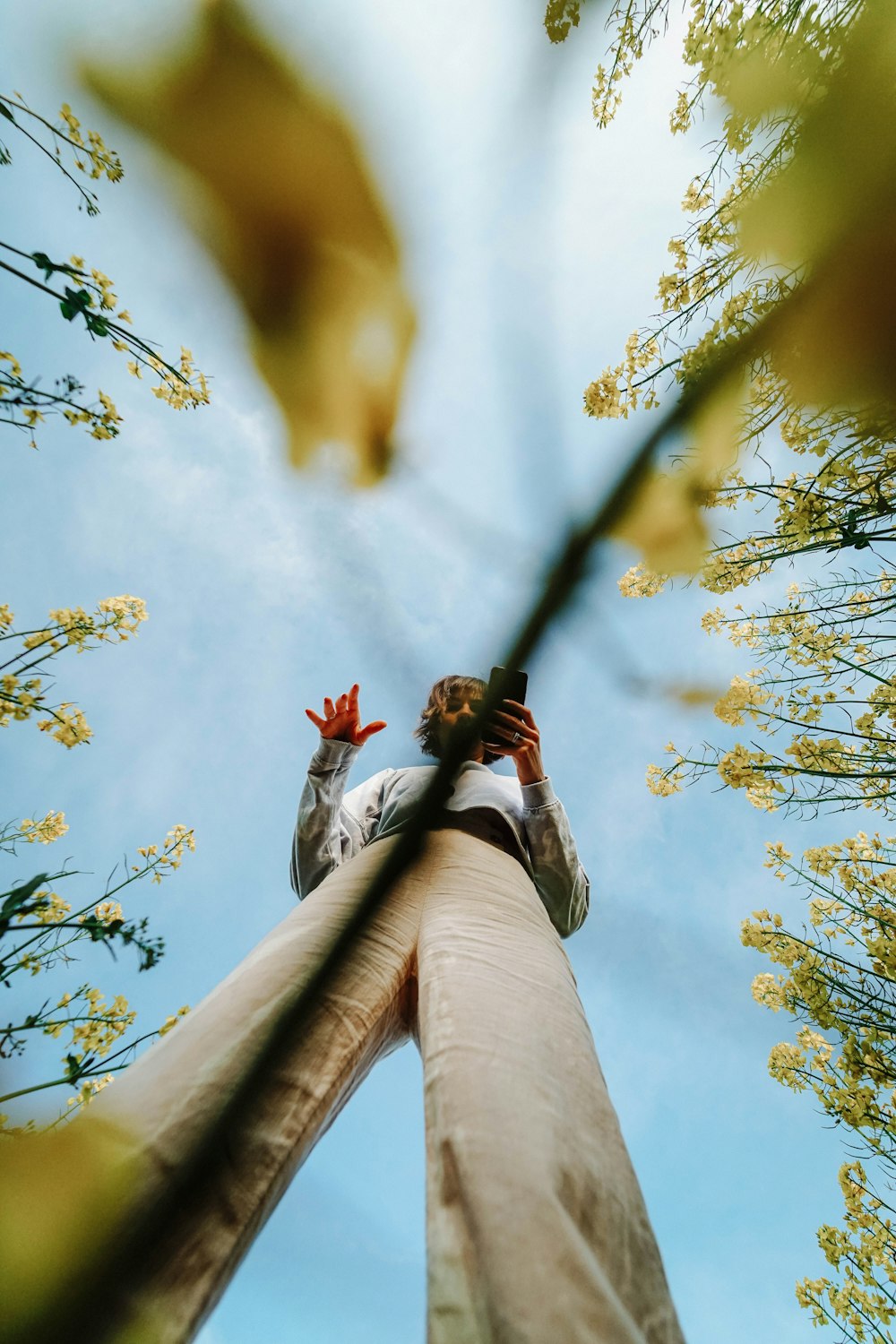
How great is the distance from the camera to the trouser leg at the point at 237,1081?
0.61 metres

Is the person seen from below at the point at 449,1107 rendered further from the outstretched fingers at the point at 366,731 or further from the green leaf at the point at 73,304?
the green leaf at the point at 73,304

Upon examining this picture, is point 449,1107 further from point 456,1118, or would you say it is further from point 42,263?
point 42,263

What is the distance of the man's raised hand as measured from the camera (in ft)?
5.44

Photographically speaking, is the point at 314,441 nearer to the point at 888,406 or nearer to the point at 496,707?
the point at 496,707

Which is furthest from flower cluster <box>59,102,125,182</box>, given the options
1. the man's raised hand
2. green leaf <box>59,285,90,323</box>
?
the man's raised hand

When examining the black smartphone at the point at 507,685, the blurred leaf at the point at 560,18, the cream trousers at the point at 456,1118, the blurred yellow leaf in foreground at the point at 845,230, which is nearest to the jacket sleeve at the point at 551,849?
the black smartphone at the point at 507,685

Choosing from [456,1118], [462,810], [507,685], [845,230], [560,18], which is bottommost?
[456,1118]

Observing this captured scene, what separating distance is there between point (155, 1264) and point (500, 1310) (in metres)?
0.44

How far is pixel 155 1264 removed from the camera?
595 mm

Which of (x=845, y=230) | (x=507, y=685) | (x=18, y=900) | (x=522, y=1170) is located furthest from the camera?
(x=507, y=685)

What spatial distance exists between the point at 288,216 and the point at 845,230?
1.83 m

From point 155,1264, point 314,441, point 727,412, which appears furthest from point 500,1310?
point 314,441

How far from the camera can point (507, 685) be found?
5.03 feet

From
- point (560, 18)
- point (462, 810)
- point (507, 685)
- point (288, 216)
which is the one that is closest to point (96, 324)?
point (288, 216)
